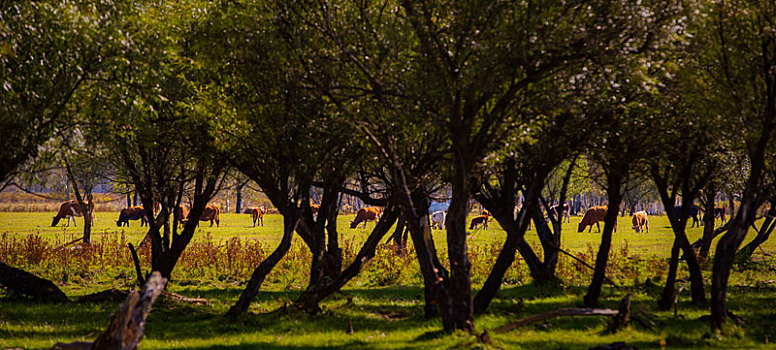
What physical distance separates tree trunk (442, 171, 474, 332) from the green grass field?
21.1 inches

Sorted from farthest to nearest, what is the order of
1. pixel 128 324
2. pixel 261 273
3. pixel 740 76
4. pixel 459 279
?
pixel 261 273 → pixel 459 279 → pixel 740 76 → pixel 128 324

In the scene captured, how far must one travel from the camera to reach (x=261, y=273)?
1892 centimetres

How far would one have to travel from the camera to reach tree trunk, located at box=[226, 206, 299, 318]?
61.0ft

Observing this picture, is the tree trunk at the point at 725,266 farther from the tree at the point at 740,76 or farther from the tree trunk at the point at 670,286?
the tree trunk at the point at 670,286

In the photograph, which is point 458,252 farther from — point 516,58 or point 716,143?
point 716,143

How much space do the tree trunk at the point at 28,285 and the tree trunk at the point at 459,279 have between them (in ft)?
42.8

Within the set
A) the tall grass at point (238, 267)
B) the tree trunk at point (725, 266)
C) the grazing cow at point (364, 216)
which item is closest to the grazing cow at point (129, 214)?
the grazing cow at point (364, 216)

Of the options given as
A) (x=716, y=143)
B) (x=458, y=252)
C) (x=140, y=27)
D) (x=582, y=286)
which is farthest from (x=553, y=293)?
(x=140, y=27)

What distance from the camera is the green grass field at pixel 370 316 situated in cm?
1520

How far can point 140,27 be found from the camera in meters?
16.0

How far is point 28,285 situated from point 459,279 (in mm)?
14482

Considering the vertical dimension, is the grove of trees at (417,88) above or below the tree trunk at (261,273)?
above

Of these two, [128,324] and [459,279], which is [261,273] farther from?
[128,324]

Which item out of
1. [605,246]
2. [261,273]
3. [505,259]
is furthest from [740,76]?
[261,273]
